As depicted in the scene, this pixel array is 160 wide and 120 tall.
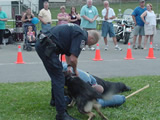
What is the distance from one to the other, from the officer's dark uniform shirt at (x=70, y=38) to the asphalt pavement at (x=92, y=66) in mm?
3410

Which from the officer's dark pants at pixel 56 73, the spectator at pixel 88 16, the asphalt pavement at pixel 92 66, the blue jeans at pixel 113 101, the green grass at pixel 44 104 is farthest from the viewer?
the spectator at pixel 88 16

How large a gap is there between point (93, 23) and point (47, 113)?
27.5 ft

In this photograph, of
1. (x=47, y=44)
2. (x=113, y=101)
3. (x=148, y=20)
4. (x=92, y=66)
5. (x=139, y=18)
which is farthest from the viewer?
(x=139, y=18)

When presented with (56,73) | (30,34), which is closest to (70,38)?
(56,73)

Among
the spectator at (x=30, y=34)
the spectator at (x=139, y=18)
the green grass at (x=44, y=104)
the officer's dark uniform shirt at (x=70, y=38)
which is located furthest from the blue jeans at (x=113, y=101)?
the spectator at (x=139, y=18)

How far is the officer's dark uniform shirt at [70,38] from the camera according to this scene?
475 centimetres

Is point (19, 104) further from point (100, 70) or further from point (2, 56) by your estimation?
point (2, 56)

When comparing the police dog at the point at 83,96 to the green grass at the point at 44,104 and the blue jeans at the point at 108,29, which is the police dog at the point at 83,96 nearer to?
the green grass at the point at 44,104

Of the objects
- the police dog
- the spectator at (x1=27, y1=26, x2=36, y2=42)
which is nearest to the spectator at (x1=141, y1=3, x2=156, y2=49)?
the spectator at (x1=27, y1=26, x2=36, y2=42)


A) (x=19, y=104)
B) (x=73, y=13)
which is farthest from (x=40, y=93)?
(x=73, y=13)

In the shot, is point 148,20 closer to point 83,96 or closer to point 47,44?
point 83,96

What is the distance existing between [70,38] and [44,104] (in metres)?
1.66

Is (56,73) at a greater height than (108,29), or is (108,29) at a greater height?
(108,29)

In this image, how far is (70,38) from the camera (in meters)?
4.86
